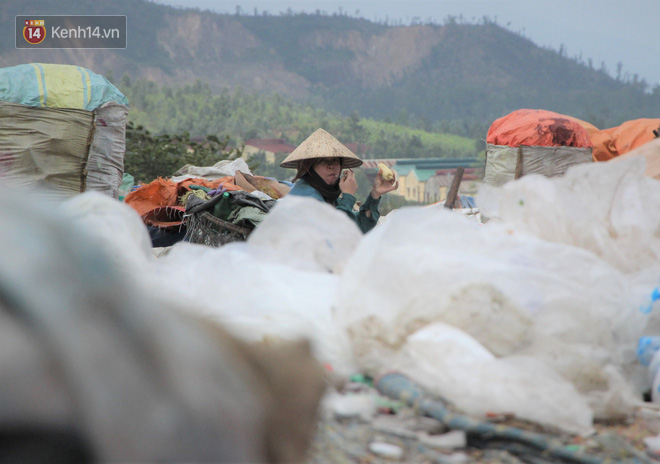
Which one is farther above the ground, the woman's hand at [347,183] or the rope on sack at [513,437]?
the woman's hand at [347,183]

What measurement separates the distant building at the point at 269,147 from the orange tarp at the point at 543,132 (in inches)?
1822

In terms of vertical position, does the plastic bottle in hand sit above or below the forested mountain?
below

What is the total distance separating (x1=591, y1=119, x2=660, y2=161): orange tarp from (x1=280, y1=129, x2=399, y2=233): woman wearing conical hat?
307 centimetres

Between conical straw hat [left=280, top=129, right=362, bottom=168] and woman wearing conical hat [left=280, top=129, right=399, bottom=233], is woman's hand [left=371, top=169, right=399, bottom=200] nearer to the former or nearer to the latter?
woman wearing conical hat [left=280, top=129, right=399, bottom=233]

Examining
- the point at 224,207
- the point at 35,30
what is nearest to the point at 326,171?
the point at 224,207

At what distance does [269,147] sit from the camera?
56406mm

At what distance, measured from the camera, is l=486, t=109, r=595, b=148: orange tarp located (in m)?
7.04

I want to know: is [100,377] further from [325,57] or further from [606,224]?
[325,57]

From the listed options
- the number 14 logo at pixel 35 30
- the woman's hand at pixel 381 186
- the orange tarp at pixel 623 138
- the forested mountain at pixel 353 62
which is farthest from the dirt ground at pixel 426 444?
the forested mountain at pixel 353 62

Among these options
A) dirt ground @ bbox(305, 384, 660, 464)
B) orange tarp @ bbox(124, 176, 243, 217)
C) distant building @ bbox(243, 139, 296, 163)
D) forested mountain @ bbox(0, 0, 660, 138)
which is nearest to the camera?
dirt ground @ bbox(305, 384, 660, 464)

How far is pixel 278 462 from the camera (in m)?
1.05

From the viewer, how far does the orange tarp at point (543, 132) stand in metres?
7.04

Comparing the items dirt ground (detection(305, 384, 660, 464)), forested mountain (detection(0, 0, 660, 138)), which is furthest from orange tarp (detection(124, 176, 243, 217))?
forested mountain (detection(0, 0, 660, 138))

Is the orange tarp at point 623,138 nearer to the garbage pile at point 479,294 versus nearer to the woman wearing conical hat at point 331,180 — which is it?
the woman wearing conical hat at point 331,180
